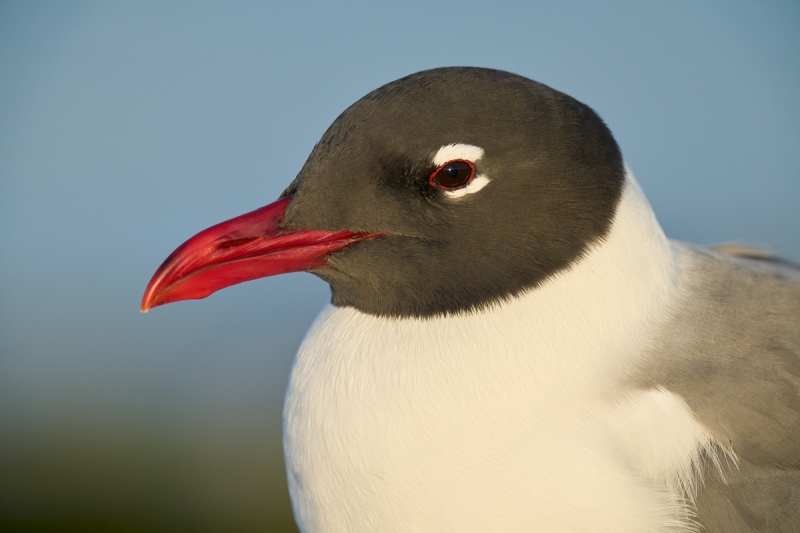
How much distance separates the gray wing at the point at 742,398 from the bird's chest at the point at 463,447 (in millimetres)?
158

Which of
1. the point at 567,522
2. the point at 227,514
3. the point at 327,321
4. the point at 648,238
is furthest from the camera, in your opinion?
the point at 227,514

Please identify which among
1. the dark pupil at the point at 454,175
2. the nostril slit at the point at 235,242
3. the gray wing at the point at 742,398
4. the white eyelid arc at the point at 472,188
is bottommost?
the gray wing at the point at 742,398

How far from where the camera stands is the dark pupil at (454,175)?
2.15 metres

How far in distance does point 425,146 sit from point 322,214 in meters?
0.32

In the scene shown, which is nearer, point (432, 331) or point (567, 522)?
point (567, 522)

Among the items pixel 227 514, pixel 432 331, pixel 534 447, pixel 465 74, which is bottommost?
pixel 227 514

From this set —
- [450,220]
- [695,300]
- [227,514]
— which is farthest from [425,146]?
[227,514]

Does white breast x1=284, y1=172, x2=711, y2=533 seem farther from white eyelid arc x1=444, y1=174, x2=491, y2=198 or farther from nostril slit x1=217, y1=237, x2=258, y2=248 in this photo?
nostril slit x1=217, y1=237, x2=258, y2=248

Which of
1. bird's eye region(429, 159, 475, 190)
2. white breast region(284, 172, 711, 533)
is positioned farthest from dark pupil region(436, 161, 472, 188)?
white breast region(284, 172, 711, 533)

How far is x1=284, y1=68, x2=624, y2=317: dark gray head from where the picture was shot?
7.06 ft

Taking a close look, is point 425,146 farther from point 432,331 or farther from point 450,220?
point 432,331

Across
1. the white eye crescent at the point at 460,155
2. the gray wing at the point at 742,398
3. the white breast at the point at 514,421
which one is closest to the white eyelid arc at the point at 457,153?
the white eye crescent at the point at 460,155

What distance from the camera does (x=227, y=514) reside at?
5797mm

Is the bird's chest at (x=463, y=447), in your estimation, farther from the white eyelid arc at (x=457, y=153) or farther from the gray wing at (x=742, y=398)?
the white eyelid arc at (x=457, y=153)
